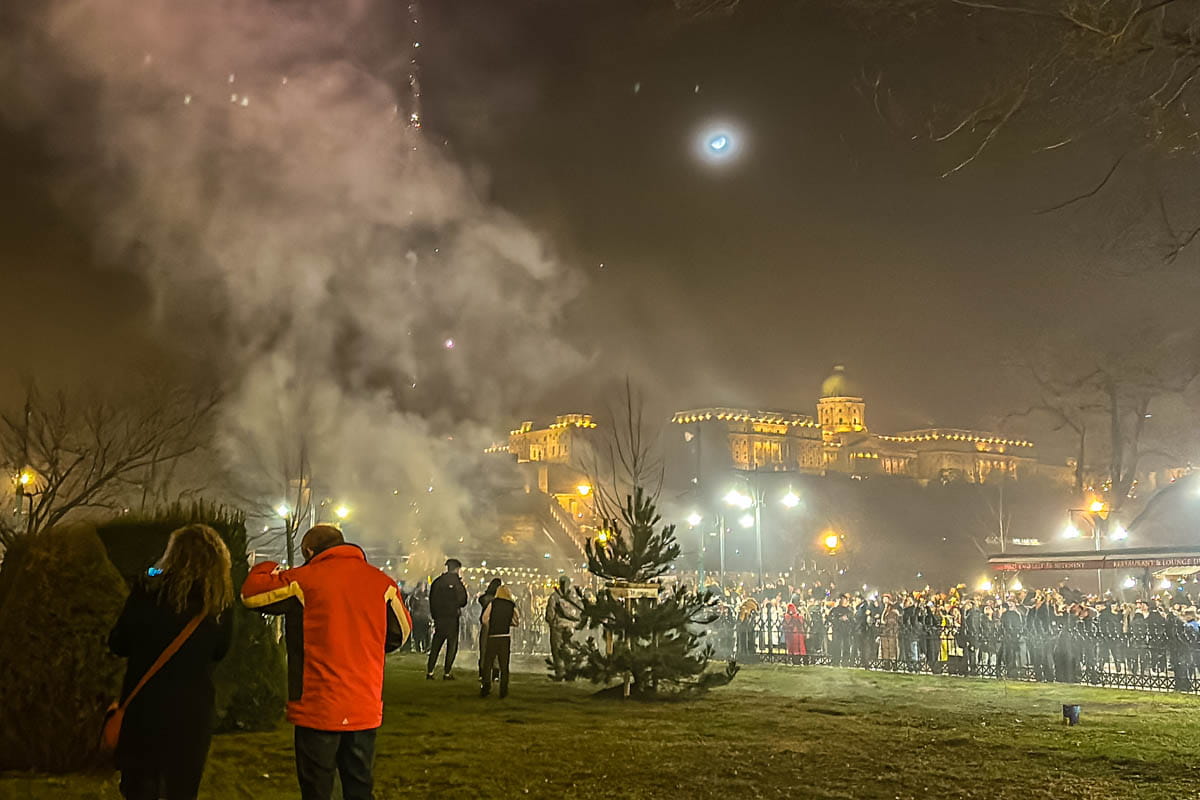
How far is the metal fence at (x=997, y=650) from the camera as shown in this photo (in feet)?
59.9

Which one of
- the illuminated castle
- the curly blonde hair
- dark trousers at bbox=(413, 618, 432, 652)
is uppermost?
the illuminated castle

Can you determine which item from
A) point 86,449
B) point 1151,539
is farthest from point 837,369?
point 86,449

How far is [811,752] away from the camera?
33.9 ft

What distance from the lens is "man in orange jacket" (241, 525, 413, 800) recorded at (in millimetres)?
5117

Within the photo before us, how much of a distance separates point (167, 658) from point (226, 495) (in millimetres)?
35272

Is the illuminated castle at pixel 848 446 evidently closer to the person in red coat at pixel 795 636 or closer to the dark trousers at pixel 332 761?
the person in red coat at pixel 795 636

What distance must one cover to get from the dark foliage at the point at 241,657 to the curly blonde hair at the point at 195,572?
4291 mm

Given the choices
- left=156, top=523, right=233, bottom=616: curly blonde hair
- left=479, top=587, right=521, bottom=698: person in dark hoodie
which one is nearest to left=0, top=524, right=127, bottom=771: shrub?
left=156, top=523, right=233, bottom=616: curly blonde hair

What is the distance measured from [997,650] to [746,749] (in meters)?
11.5

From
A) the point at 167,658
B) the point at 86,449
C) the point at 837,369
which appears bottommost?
the point at 167,658

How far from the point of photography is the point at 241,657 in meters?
10.5

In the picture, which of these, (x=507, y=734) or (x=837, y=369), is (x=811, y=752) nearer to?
(x=507, y=734)

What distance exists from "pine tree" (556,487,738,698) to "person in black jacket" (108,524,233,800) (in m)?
9.76

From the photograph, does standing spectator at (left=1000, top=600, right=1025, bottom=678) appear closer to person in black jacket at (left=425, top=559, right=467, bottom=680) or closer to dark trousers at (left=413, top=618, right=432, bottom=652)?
person in black jacket at (left=425, top=559, right=467, bottom=680)
